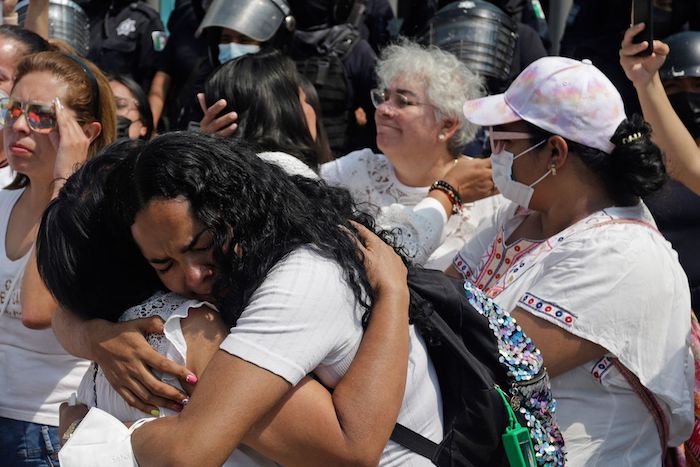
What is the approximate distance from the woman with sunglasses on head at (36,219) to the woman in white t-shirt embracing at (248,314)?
2.77 ft

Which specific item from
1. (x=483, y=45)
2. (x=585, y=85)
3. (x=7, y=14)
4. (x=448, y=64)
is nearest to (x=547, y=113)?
(x=585, y=85)

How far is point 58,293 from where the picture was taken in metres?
2.19

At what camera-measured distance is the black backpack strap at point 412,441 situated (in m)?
2.04

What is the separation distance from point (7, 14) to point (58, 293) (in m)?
3.21

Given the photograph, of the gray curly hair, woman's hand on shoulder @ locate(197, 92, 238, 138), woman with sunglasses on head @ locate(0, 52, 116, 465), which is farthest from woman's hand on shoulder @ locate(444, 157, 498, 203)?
woman with sunglasses on head @ locate(0, 52, 116, 465)

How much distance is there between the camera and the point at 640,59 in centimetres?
347

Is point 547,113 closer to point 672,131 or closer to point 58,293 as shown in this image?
point 672,131

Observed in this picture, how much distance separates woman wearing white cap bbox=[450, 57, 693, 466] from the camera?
2.60 m

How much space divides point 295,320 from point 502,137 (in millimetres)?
1409

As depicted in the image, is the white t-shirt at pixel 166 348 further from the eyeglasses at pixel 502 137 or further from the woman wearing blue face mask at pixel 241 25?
the woman wearing blue face mask at pixel 241 25

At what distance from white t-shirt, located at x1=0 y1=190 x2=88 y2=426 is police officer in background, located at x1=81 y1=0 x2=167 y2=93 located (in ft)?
11.6

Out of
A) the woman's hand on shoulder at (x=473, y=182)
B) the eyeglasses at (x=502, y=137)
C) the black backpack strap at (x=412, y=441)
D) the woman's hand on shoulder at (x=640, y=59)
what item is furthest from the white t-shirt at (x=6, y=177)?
the woman's hand on shoulder at (x=640, y=59)

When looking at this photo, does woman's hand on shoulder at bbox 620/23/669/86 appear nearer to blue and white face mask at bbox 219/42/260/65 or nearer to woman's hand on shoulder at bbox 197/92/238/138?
woman's hand on shoulder at bbox 197/92/238/138

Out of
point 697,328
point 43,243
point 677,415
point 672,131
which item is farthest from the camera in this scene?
point 672,131
